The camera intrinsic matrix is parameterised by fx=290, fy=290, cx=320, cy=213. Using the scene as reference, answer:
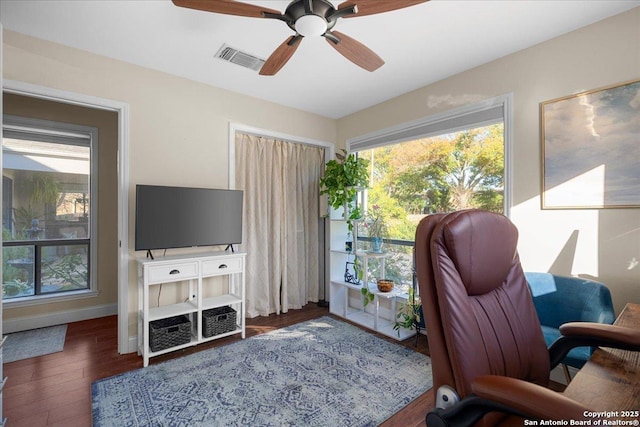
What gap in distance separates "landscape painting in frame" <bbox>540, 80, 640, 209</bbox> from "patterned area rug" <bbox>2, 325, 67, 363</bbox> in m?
4.56

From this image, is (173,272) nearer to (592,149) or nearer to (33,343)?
(33,343)

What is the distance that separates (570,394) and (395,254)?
2.66 m

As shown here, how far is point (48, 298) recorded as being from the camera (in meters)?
3.30

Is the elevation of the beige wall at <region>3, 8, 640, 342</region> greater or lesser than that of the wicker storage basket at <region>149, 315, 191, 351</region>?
greater

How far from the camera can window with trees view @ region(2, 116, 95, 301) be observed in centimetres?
323

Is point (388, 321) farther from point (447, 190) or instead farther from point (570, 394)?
point (570, 394)

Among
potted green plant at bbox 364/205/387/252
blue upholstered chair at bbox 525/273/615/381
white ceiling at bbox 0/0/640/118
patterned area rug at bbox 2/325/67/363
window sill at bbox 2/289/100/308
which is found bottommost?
patterned area rug at bbox 2/325/67/363

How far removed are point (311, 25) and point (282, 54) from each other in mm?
406

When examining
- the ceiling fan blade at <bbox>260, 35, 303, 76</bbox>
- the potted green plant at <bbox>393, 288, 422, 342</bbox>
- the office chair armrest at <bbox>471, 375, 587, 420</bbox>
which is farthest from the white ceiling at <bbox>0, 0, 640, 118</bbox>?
the potted green plant at <bbox>393, 288, 422, 342</bbox>

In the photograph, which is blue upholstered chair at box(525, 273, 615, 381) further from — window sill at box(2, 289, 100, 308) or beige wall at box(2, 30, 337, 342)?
window sill at box(2, 289, 100, 308)

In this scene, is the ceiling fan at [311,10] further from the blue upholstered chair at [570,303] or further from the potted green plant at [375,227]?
the potted green plant at [375,227]

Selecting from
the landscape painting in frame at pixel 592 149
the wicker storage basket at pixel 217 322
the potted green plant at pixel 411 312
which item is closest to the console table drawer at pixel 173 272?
the wicker storage basket at pixel 217 322

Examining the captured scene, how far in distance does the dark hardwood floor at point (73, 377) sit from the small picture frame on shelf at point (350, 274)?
985mm

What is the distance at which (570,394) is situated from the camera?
83 centimetres
